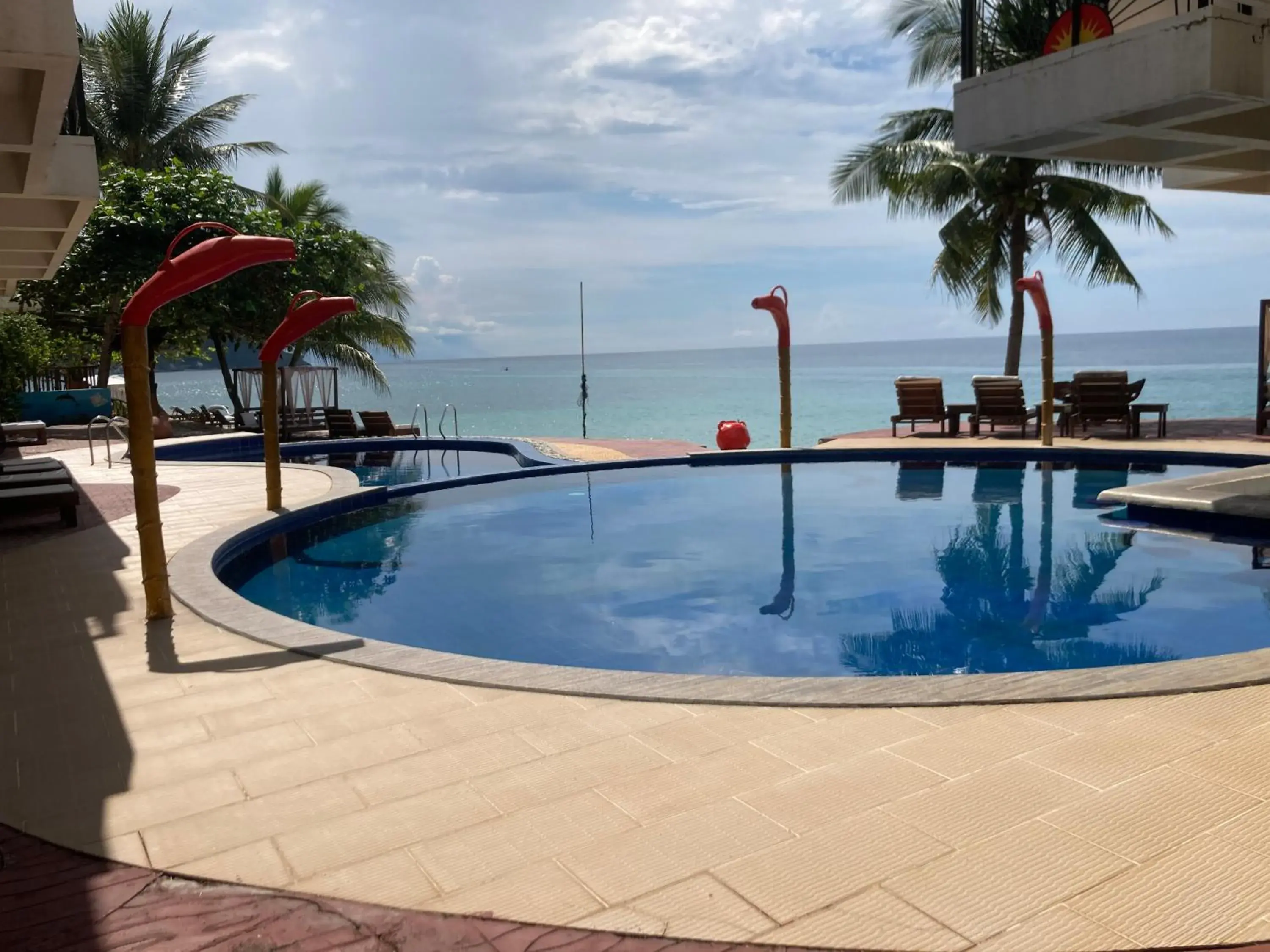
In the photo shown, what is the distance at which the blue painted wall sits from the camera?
22078 millimetres

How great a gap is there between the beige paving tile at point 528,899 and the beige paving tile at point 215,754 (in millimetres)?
1304

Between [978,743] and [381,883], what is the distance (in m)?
2.08

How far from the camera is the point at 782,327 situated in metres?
13.8

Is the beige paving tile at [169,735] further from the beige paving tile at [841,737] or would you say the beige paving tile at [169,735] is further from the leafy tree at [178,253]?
the leafy tree at [178,253]

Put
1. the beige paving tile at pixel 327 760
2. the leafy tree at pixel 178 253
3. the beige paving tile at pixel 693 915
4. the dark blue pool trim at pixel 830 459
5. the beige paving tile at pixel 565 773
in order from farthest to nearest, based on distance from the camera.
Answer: the leafy tree at pixel 178 253 → the dark blue pool trim at pixel 830 459 → the beige paving tile at pixel 327 760 → the beige paving tile at pixel 565 773 → the beige paving tile at pixel 693 915

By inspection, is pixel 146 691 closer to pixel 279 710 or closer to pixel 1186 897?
pixel 279 710

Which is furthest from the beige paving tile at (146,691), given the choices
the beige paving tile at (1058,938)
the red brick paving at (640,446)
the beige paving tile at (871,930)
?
the red brick paving at (640,446)

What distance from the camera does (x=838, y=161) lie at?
70.7 feet

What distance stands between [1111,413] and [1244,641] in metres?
9.89

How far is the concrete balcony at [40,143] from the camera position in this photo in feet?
14.4

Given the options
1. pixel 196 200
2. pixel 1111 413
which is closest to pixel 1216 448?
pixel 1111 413

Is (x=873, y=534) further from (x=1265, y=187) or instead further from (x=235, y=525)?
(x=1265, y=187)

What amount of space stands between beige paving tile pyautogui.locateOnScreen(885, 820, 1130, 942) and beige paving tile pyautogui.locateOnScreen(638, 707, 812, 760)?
3.35 ft

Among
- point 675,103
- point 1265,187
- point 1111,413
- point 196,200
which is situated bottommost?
point 1111,413
